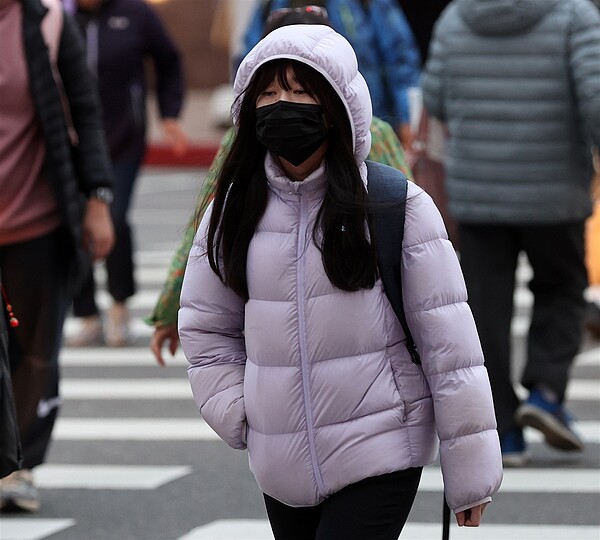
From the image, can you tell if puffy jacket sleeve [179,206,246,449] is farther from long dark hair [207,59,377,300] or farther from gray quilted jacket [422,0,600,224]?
gray quilted jacket [422,0,600,224]

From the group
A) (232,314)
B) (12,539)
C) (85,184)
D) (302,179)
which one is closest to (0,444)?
(232,314)

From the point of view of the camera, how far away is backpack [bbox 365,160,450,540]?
3684 millimetres

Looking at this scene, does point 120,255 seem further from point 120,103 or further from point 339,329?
point 339,329

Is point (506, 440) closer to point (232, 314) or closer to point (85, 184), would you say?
point (85, 184)

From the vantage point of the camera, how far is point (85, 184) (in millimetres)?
6242

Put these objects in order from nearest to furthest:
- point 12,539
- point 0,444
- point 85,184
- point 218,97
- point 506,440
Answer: point 0,444, point 12,539, point 85,184, point 506,440, point 218,97

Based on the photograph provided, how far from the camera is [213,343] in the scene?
387 cm

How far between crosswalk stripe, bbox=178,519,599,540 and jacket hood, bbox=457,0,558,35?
188 centimetres

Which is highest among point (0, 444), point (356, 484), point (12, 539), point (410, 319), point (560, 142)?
point (410, 319)

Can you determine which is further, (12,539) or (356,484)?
(12,539)

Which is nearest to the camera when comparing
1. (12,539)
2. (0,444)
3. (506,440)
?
(0,444)

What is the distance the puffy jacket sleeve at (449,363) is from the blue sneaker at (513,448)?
3193 mm

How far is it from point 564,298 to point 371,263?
3376 millimetres

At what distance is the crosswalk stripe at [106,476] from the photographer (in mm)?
6773
